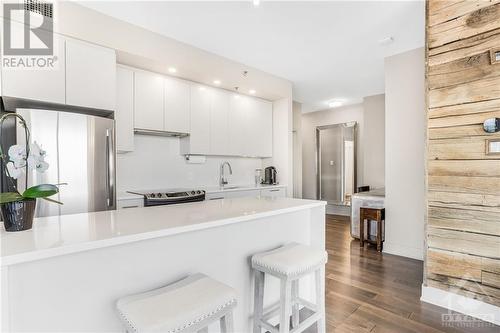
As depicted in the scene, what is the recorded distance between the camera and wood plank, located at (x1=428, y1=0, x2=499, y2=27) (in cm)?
Result: 205

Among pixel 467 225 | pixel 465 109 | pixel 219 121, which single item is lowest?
pixel 467 225

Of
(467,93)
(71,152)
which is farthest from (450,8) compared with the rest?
(71,152)

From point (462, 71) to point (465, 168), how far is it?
82 centimetres

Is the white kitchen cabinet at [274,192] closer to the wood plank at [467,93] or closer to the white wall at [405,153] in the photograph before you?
the white wall at [405,153]

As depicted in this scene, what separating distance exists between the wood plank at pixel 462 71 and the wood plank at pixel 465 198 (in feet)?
3.13

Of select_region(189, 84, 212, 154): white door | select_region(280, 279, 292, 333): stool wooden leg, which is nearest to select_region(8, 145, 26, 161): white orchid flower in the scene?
select_region(280, 279, 292, 333): stool wooden leg

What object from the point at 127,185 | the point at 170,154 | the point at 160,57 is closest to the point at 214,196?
the point at 170,154

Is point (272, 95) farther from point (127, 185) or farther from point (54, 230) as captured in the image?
point (54, 230)

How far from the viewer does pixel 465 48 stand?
2.12m

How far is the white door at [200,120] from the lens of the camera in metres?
3.56

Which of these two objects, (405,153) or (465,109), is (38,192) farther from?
(405,153)

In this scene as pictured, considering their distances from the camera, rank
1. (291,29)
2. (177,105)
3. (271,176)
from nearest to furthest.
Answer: (291,29) → (177,105) → (271,176)

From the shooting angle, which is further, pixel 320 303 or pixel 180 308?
pixel 320 303

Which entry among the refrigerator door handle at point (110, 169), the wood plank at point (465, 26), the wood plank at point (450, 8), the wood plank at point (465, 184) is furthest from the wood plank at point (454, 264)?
the refrigerator door handle at point (110, 169)
